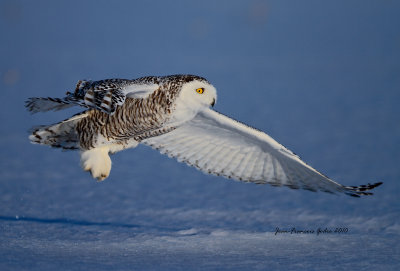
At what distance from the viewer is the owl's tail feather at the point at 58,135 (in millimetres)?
4734

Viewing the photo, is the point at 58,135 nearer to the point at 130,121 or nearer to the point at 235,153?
the point at 130,121

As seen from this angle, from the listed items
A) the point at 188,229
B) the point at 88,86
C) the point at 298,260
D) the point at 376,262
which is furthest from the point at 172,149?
the point at 376,262

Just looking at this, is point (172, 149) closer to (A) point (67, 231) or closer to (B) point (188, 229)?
(B) point (188, 229)

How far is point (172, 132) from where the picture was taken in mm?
5105

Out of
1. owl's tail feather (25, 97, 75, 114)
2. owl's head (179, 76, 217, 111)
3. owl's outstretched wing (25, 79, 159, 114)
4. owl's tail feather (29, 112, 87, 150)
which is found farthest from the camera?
owl's tail feather (29, 112, 87, 150)

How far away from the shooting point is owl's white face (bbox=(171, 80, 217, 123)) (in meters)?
4.37

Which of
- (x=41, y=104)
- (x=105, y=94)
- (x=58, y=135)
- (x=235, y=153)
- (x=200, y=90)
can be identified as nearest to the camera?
(x=105, y=94)

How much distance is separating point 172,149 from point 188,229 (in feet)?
2.16

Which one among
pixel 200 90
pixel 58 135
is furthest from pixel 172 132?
pixel 58 135

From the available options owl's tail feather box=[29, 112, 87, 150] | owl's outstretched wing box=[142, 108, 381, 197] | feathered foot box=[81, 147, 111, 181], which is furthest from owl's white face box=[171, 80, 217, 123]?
owl's tail feather box=[29, 112, 87, 150]

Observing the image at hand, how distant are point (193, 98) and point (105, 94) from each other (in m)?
0.63

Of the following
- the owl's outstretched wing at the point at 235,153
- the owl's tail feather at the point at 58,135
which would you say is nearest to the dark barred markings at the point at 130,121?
the owl's tail feather at the point at 58,135

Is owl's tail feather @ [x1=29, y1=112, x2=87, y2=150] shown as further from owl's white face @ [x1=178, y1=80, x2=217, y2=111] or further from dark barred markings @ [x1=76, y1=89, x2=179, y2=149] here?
owl's white face @ [x1=178, y1=80, x2=217, y2=111]

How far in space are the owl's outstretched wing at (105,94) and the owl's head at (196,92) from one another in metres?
0.20
